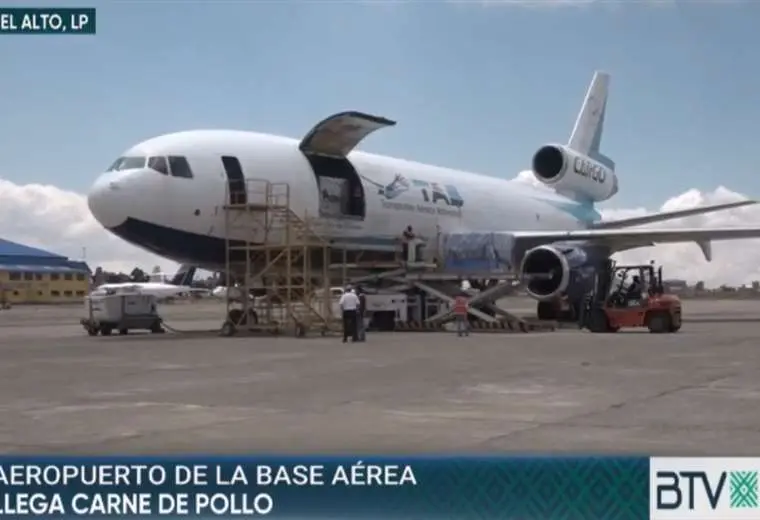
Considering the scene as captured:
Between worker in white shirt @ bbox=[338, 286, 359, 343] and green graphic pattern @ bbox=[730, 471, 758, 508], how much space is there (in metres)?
14.7

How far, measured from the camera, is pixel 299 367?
13617mm

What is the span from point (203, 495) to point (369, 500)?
0.81 meters

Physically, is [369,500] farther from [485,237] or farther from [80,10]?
[485,237]

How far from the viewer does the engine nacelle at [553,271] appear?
2519 cm

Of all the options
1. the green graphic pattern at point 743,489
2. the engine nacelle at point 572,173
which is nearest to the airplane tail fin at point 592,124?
the engine nacelle at point 572,173

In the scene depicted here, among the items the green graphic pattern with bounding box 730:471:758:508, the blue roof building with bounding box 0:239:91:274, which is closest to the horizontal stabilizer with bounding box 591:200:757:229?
the green graphic pattern with bounding box 730:471:758:508

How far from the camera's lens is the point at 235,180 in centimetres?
2192

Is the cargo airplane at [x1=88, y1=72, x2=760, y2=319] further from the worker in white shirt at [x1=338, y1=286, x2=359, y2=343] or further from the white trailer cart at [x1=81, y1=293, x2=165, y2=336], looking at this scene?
the worker in white shirt at [x1=338, y1=286, x2=359, y2=343]

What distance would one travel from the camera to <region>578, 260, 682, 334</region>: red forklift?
77.4 feet

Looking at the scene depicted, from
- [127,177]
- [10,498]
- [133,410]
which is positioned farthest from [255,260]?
[10,498]

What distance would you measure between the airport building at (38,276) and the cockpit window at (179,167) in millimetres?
44394

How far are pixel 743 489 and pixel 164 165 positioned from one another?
1748cm

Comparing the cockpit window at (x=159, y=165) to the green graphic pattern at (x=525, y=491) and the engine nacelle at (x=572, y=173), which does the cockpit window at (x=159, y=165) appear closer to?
the green graphic pattern at (x=525, y=491)

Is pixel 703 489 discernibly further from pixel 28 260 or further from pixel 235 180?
pixel 28 260
